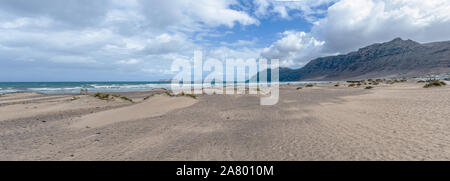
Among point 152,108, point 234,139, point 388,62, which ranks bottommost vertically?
point 234,139

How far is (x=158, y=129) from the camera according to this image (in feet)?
25.0

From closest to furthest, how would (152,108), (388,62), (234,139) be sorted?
1. (234,139)
2. (152,108)
3. (388,62)

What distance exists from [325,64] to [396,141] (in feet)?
667

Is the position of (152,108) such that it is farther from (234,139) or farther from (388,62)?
(388,62)

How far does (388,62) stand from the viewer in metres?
120

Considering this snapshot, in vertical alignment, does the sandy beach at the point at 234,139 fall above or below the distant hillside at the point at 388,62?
below

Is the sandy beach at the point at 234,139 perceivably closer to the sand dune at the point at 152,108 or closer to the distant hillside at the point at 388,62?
the sand dune at the point at 152,108

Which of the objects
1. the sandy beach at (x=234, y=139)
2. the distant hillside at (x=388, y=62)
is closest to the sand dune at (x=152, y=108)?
the sandy beach at (x=234, y=139)

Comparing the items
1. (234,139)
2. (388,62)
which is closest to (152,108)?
(234,139)

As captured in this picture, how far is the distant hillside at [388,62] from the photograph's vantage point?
9200cm

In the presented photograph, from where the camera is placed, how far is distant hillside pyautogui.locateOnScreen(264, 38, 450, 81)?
9200 cm
